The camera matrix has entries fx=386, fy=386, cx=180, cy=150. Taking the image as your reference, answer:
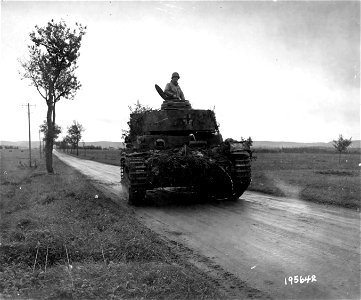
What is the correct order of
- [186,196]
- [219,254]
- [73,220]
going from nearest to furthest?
1. [219,254]
2. [73,220]
3. [186,196]

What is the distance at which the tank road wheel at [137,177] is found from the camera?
9.70 m

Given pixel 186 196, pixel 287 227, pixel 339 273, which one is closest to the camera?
pixel 339 273

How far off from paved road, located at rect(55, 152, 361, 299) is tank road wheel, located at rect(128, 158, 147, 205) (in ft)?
1.63

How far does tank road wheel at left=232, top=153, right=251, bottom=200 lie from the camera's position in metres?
10.3

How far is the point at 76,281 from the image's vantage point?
3990mm

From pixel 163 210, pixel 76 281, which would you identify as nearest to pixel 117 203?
pixel 163 210

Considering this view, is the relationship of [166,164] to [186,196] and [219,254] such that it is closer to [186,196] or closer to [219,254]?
[186,196]

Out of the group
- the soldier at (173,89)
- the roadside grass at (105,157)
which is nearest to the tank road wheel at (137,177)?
the soldier at (173,89)

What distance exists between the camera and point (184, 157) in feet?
32.7

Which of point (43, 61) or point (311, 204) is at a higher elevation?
point (43, 61)

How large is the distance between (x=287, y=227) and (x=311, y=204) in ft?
10.3

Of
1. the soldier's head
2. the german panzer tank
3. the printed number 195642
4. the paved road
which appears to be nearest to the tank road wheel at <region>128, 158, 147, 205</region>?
the german panzer tank

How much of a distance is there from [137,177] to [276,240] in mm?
4596

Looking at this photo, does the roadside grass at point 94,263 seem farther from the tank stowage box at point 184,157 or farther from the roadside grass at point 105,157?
the roadside grass at point 105,157
